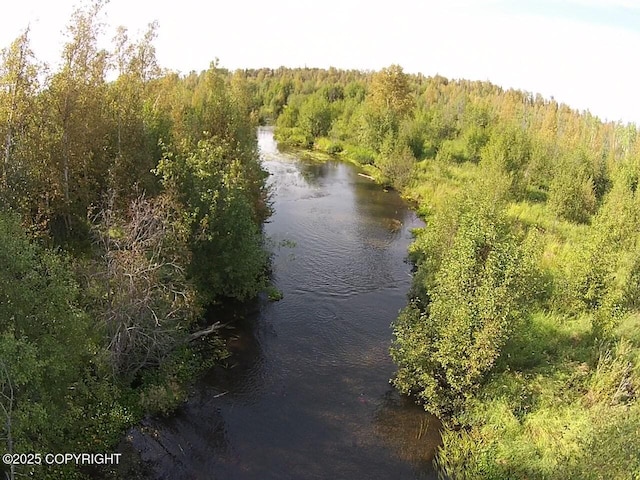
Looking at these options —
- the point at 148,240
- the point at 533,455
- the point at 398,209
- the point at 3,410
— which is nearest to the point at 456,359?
the point at 533,455

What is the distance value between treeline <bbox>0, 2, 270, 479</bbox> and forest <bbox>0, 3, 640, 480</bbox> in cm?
8

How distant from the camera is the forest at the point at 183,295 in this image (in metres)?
13.5

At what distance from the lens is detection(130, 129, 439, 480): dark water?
1792 centimetres

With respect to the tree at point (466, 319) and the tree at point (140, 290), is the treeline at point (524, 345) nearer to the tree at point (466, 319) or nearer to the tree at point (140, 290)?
the tree at point (466, 319)


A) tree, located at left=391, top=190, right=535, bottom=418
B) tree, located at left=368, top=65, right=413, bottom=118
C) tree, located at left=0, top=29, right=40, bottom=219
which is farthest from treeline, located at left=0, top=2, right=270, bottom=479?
tree, located at left=368, top=65, right=413, bottom=118

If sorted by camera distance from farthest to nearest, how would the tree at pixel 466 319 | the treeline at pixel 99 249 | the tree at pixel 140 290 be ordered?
the tree at pixel 140 290 → the tree at pixel 466 319 → the treeline at pixel 99 249

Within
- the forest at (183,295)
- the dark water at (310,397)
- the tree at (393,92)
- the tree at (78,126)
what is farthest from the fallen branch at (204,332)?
the tree at (393,92)

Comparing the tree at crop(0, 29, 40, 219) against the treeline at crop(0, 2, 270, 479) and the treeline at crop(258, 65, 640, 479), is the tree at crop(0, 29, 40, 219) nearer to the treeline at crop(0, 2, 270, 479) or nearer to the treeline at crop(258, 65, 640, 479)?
the treeline at crop(0, 2, 270, 479)

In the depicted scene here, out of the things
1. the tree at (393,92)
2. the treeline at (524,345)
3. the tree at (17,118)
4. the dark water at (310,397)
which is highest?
the tree at (393,92)

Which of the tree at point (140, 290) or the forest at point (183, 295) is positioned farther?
the tree at point (140, 290)

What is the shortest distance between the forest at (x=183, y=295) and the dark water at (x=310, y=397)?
1.20 m

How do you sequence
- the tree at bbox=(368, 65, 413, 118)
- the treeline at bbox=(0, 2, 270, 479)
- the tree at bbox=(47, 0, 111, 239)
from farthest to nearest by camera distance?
the tree at bbox=(368, 65, 413, 118), the tree at bbox=(47, 0, 111, 239), the treeline at bbox=(0, 2, 270, 479)

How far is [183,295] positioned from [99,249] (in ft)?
14.2

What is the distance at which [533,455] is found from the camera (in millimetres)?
16812
